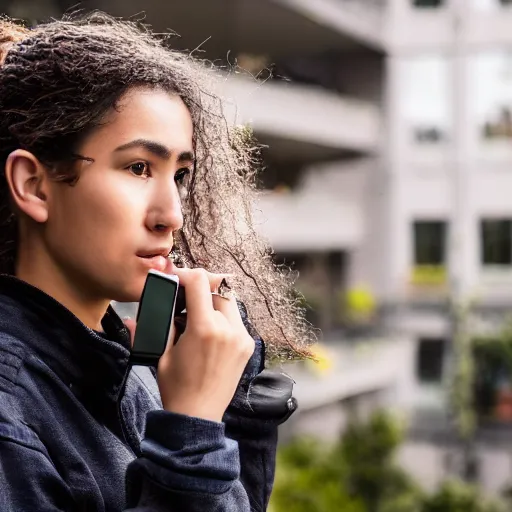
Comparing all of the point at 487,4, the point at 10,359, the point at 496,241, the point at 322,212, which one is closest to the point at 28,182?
the point at 10,359

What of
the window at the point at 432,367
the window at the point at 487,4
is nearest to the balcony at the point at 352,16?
the window at the point at 487,4

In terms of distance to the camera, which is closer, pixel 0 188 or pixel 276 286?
pixel 0 188

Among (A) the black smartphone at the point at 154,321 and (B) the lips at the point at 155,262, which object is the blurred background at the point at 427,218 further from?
(A) the black smartphone at the point at 154,321

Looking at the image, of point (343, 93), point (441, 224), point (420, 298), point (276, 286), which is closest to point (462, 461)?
point (420, 298)

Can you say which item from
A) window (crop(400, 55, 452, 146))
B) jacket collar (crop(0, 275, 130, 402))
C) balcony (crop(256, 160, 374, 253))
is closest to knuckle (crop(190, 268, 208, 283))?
jacket collar (crop(0, 275, 130, 402))

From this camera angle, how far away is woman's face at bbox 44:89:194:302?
100 cm

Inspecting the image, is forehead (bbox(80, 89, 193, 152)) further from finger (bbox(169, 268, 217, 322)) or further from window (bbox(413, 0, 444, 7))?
window (bbox(413, 0, 444, 7))

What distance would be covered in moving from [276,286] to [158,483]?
45 cm

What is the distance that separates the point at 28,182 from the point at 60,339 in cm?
17

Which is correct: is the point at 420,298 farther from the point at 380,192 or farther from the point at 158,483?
the point at 158,483

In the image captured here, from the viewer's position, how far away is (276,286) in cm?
127

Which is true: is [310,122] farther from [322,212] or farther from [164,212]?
[164,212]

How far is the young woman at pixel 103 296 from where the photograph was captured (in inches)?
35.3

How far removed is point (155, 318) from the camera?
926 millimetres
